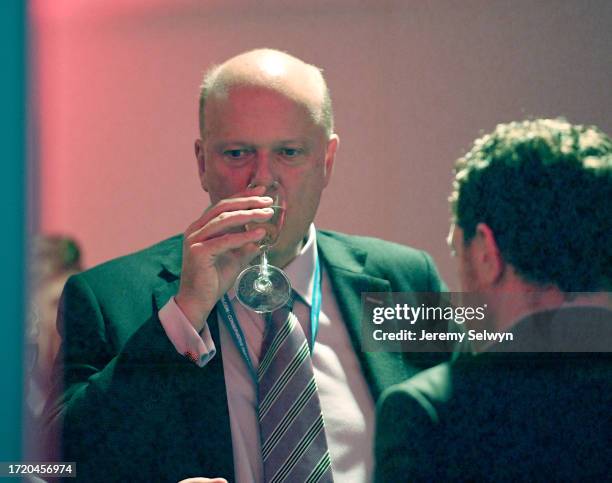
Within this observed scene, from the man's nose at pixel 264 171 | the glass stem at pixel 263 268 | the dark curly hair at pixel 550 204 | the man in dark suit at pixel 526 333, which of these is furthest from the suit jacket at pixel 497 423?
the man's nose at pixel 264 171

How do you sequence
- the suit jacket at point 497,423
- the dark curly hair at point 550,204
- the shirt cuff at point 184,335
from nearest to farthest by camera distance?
the suit jacket at point 497,423 < the dark curly hair at point 550,204 < the shirt cuff at point 184,335

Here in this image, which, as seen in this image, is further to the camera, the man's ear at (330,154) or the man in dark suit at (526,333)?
the man's ear at (330,154)

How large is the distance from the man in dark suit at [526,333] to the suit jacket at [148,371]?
0.23 meters

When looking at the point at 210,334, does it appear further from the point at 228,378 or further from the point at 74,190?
the point at 74,190

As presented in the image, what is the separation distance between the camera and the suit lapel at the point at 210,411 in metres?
2.20

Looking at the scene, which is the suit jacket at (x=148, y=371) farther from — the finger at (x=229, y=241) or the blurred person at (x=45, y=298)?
the finger at (x=229, y=241)

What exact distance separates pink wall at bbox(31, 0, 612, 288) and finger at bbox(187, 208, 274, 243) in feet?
0.85

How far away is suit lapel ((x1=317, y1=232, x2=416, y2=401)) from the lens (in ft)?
7.44

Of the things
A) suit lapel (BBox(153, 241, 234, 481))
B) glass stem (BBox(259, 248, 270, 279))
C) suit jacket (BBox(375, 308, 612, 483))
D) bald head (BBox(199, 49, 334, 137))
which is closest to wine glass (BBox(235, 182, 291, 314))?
glass stem (BBox(259, 248, 270, 279))

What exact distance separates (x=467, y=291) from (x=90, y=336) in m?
0.89

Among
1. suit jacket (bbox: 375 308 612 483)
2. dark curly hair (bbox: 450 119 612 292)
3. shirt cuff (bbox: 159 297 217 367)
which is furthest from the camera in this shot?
shirt cuff (bbox: 159 297 217 367)

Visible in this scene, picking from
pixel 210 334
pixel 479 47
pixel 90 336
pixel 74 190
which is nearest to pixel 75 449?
pixel 90 336

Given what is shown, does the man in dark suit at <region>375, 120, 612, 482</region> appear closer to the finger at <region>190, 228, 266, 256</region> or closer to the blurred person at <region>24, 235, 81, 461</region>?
the finger at <region>190, 228, 266, 256</region>

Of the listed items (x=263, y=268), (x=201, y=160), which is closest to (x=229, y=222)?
(x=263, y=268)
